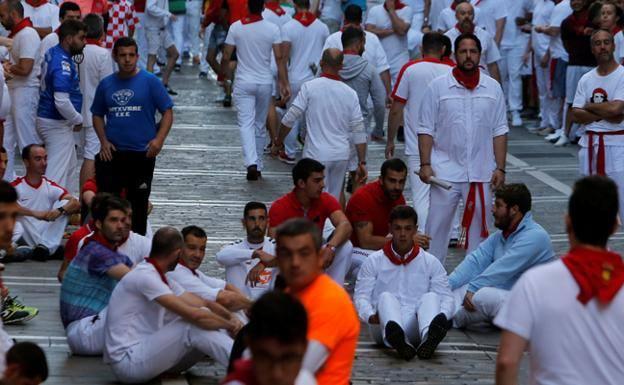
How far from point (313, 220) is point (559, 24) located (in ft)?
38.0

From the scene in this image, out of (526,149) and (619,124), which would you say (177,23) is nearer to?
(526,149)

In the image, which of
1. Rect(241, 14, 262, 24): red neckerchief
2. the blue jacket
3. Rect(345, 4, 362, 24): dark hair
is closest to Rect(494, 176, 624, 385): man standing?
the blue jacket

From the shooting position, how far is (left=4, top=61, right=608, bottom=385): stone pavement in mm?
10758

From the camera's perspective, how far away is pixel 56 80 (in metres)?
15.2

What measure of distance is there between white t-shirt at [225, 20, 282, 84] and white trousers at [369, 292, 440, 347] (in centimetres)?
833

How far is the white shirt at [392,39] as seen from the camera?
22797 millimetres

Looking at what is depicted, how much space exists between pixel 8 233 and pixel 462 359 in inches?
203

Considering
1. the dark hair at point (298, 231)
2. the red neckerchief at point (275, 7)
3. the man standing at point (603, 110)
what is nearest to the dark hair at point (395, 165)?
the man standing at point (603, 110)

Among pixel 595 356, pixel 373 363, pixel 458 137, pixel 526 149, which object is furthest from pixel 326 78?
pixel 595 356

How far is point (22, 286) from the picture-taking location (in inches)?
517

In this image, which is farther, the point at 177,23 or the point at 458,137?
the point at 177,23

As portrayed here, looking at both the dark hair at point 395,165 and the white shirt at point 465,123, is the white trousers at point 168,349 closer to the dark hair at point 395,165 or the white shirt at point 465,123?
the dark hair at point 395,165

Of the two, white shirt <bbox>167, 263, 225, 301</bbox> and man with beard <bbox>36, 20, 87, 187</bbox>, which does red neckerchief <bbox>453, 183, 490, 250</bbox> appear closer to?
white shirt <bbox>167, 263, 225, 301</bbox>

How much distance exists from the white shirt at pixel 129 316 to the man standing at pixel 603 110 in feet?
17.8
